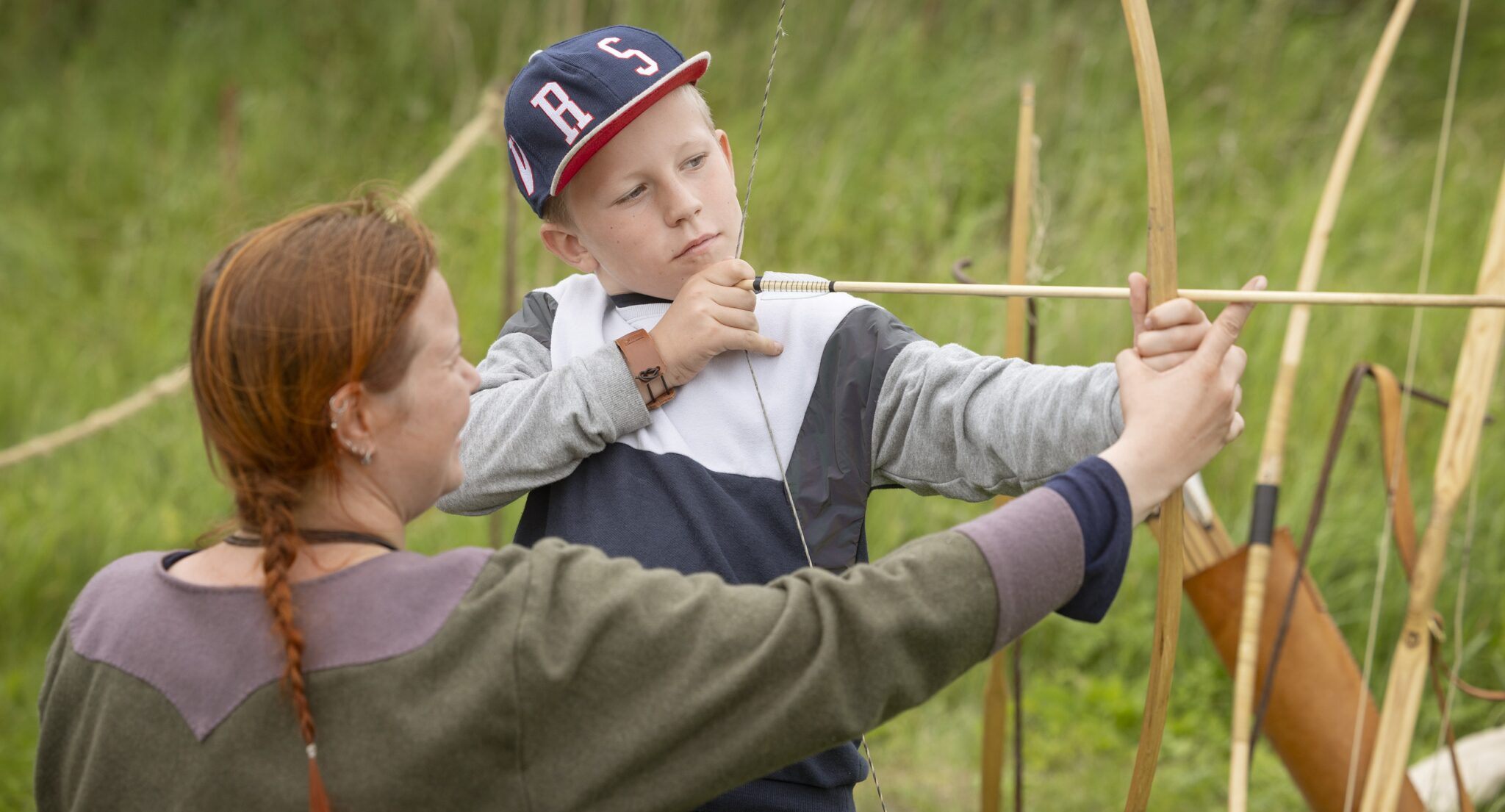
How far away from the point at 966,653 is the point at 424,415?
1.73 ft

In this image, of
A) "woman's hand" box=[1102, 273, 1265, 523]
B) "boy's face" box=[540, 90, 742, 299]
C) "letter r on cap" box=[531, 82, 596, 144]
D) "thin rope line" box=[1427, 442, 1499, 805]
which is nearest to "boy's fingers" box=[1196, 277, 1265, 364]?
"woman's hand" box=[1102, 273, 1265, 523]

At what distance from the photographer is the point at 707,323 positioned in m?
1.45

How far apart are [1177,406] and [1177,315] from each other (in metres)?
0.09

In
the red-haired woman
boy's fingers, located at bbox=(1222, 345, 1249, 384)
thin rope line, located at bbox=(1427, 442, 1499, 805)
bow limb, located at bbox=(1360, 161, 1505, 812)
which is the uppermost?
boy's fingers, located at bbox=(1222, 345, 1249, 384)

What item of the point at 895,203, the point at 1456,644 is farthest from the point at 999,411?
the point at 895,203

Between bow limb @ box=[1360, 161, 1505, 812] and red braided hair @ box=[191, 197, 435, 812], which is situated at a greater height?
red braided hair @ box=[191, 197, 435, 812]

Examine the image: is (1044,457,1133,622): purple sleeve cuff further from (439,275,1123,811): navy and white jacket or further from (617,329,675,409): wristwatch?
(617,329,675,409): wristwatch

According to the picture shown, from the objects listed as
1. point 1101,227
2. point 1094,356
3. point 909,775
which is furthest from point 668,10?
point 909,775

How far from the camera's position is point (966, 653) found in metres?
1.11

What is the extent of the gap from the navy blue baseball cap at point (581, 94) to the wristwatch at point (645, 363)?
0.20m

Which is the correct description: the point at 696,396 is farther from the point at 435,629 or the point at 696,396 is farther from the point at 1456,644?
the point at 1456,644

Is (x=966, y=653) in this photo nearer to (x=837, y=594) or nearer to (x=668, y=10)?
(x=837, y=594)

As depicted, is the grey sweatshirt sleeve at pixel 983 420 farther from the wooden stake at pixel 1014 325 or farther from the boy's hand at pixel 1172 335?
the wooden stake at pixel 1014 325

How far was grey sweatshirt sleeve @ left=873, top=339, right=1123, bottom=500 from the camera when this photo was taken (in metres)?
1.30
